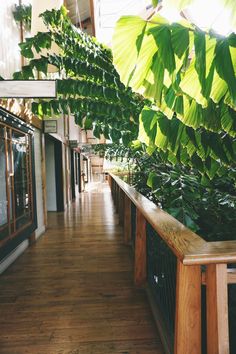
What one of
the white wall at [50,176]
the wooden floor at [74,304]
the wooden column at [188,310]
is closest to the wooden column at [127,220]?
the wooden floor at [74,304]

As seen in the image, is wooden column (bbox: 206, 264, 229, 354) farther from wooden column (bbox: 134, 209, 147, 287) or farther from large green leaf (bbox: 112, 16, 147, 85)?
wooden column (bbox: 134, 209, 147, 287)

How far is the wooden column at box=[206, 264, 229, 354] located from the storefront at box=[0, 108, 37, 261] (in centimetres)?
248

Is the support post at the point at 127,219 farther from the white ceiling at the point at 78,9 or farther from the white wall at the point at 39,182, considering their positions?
the white ceiling at the point at 78,9

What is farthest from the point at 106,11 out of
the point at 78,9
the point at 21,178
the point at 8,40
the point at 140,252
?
the point at 140,252

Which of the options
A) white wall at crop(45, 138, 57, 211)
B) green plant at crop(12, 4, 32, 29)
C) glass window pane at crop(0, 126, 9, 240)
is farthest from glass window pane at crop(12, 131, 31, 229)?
white wall at crop(45, 138, 57, 211)

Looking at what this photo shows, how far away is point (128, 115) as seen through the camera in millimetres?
2266

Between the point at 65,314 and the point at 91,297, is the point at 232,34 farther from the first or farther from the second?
the point at 91,297

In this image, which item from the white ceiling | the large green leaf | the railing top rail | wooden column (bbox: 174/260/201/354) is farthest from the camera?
the white ceiling

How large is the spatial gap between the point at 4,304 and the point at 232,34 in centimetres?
263

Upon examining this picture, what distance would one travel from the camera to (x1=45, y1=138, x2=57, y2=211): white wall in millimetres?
7676

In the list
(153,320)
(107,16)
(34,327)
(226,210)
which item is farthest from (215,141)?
(107,16)

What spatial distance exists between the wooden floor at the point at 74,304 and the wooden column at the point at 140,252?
0.14 meters

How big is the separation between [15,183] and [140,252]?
205 cm

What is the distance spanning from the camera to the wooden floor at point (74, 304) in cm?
183
